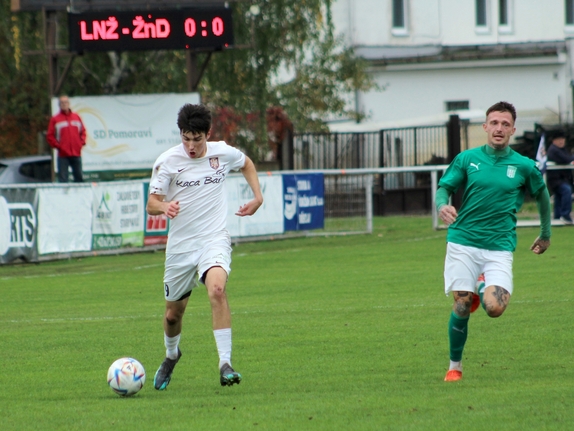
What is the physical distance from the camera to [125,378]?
25.5ft

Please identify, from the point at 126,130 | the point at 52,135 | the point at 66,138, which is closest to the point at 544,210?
the point at 52,135

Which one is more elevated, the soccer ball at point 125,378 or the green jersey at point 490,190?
the green jersey at point 490,190

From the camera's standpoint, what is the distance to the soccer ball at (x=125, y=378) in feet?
25.5

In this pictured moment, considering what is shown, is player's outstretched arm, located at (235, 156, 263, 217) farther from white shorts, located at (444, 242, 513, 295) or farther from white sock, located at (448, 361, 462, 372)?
white sock, located at (448, 361, 462, 372)

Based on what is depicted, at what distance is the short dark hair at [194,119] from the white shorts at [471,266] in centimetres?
204

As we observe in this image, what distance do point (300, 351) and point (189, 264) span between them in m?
1.87

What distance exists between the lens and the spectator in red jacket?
21797 millimetres

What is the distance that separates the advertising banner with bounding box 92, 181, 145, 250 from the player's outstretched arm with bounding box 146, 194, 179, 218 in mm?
11736

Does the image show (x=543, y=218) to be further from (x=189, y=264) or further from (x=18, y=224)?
(x=18, y=224)

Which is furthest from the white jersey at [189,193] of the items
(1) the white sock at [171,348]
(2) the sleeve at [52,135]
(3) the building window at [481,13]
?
(3) the building window at [481,13]

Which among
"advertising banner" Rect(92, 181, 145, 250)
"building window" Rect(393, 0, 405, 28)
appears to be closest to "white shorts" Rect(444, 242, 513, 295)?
"advertising banner" Rect(92, 181, 145, 250)

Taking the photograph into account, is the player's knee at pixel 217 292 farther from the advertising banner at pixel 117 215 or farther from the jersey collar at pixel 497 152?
the advertising banner at pixel 117 215

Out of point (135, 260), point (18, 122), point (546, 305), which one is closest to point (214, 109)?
point (18, 122)

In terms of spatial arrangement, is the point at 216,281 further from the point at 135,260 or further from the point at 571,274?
the point at 135,260
